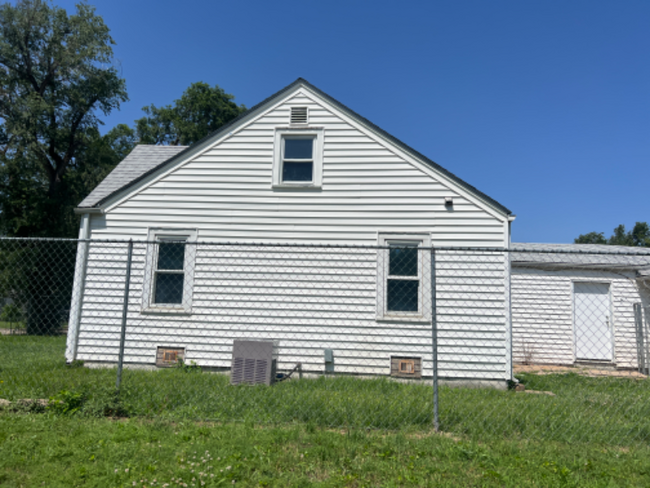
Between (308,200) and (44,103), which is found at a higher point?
(44,103)

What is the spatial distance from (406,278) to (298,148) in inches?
142

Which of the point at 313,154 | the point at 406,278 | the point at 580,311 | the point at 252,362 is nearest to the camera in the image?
the point at 252,362

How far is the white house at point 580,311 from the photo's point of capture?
37.6 feet

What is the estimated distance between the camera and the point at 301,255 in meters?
8.08

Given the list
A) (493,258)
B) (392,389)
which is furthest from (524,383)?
(392,389)

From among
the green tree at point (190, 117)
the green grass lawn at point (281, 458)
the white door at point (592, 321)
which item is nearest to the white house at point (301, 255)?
the green grass lawn at point (281, 458)

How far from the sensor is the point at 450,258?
26.1 ft

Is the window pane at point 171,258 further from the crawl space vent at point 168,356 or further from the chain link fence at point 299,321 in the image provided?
the crawl space vent at point 168,356

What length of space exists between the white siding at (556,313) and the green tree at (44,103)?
21.4 meters

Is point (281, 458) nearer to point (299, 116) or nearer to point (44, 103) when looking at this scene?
point (299, 116)

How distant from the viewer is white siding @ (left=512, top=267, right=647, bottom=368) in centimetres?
1149

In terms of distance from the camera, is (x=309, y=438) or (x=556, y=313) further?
(x=556, y=313)

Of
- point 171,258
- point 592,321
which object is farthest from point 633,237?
point 171,258

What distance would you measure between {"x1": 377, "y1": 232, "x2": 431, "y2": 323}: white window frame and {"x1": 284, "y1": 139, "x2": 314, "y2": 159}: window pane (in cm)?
242
